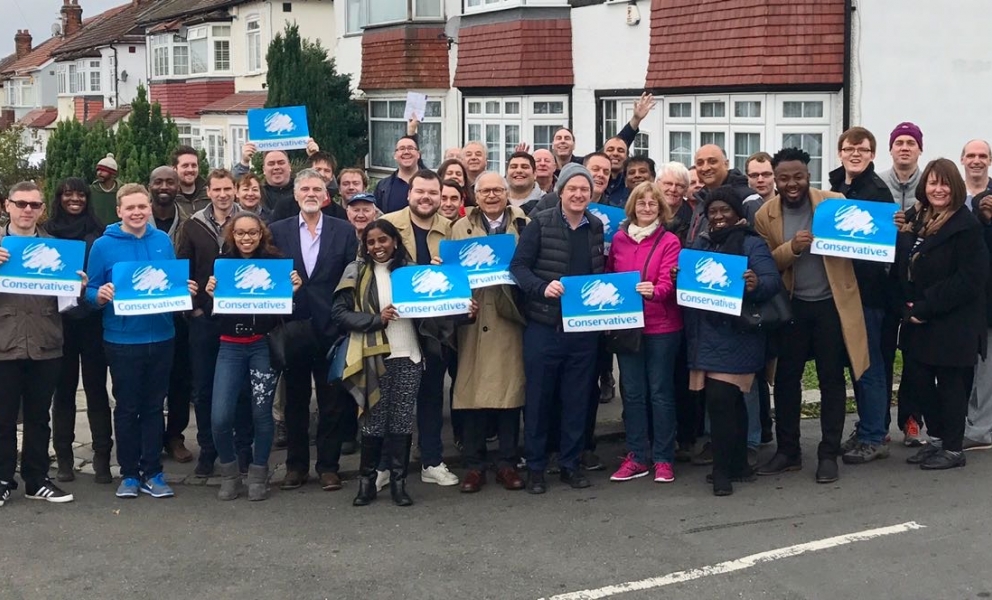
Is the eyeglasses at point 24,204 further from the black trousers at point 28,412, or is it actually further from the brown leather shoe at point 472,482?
the brown leather shoe at point 472,482

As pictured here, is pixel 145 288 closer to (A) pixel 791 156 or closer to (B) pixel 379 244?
(B) pixel 379 244

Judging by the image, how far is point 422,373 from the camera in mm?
7949

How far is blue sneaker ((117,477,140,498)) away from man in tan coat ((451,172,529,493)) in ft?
7.02

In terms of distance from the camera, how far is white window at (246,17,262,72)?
36.0 meters

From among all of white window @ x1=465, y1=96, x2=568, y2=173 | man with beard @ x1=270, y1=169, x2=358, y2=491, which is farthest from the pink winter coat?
white window @ x1=465, y1=96, x2=568, y2=173

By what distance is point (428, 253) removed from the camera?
26.4 ft

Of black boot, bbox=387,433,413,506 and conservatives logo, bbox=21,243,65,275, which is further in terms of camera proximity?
black boot, bbox=387,433,413,506

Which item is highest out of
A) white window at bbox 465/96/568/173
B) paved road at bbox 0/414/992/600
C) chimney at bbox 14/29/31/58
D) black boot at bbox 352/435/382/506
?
chimney at bbox 14/29/31/58

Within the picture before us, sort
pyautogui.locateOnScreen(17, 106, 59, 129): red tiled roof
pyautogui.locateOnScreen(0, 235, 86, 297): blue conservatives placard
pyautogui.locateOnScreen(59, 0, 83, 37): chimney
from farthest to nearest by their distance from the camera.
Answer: pyautogui.locateOnScreen(59, 0, 83, 37): chimney
pyautogui.locateOnScreen(17, 106, 59, 129): red tiled roof
pyautogui.locateOnScreen(0, 235, 86, 297): blue conservatives placard

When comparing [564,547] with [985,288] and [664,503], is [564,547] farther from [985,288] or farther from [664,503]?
[985,288]

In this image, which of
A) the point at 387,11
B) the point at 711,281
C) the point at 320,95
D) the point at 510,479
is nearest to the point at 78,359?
the point at 510,479

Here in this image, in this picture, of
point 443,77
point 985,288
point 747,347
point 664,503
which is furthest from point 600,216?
point 443,77

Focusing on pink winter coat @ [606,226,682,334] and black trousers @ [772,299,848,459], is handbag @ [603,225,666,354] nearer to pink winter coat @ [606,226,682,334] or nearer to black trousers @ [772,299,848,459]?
pink winter coat @ [606,226,682,334]

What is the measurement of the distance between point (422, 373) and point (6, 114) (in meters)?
79.3
